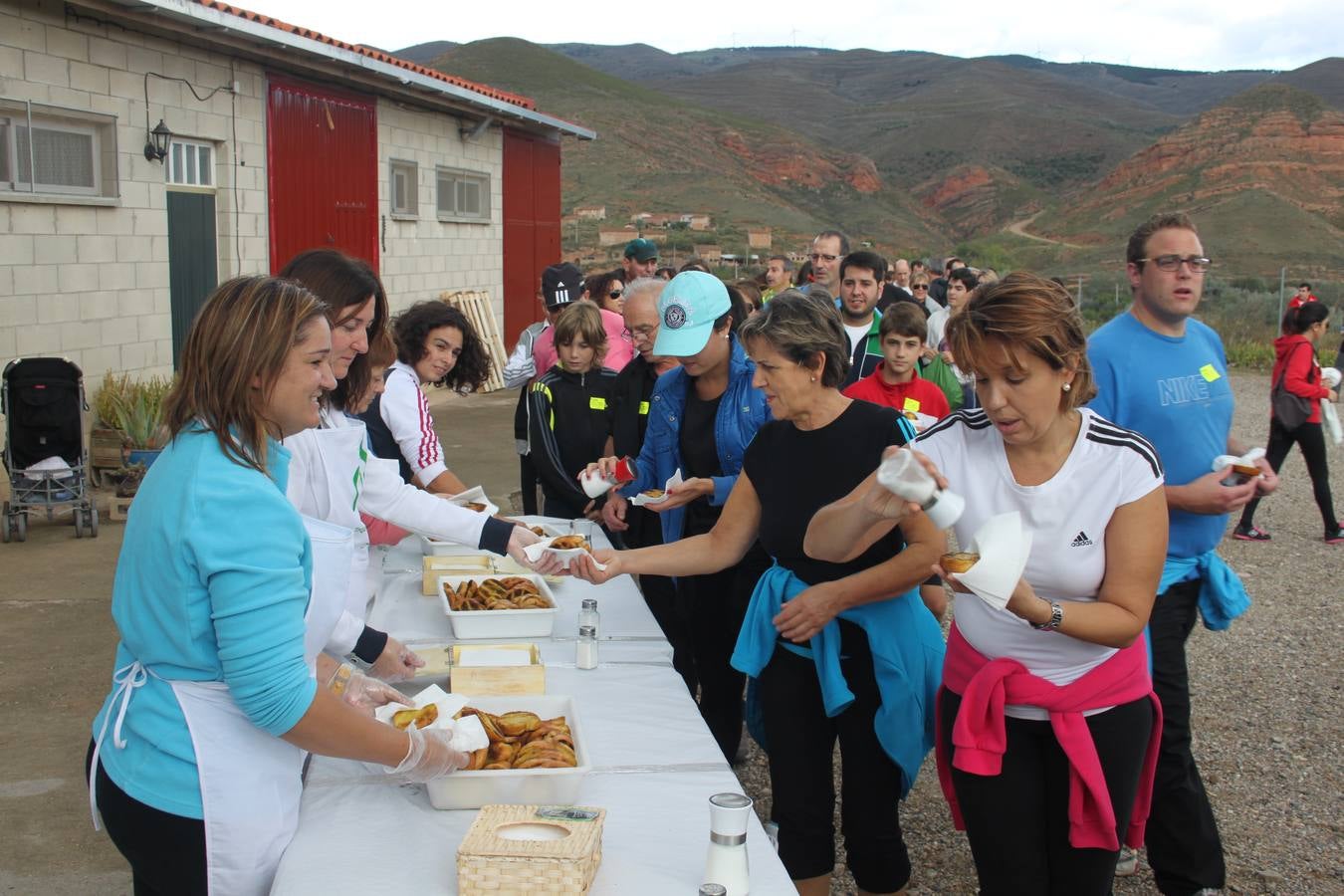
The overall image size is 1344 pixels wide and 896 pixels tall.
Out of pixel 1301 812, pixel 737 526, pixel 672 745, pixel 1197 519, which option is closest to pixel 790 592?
pixel 737 526

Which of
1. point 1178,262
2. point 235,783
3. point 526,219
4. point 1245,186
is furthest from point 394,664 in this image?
point 1245,186

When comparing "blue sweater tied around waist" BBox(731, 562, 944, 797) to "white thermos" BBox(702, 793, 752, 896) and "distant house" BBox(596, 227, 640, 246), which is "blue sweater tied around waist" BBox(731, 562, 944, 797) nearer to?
"white thermos" BBox(702, 793, 752, 896)

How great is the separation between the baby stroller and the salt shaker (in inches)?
224

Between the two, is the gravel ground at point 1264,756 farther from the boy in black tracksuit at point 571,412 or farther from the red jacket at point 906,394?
the red jacket at point 906,394

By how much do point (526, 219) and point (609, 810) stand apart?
16.8 meters

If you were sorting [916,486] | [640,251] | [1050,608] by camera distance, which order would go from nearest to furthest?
[916,486] < [1050,608] < [640,251]

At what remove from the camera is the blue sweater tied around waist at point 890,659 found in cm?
301

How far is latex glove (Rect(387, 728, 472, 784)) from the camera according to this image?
2232 millimetres

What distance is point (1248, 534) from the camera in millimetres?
9211

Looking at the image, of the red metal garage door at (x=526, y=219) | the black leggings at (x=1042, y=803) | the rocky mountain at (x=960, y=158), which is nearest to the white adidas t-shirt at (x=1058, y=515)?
the black leggings at (x=1042, y=803)

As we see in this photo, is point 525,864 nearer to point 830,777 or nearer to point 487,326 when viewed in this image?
point 830,777

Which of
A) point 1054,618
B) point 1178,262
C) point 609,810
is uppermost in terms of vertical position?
point 1178,262

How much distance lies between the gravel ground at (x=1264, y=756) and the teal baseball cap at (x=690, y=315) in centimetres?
176

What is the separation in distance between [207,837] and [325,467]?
2.99ft
